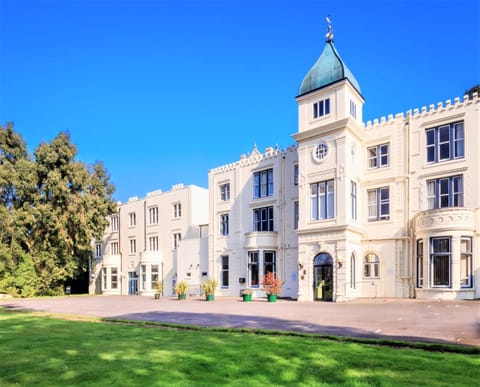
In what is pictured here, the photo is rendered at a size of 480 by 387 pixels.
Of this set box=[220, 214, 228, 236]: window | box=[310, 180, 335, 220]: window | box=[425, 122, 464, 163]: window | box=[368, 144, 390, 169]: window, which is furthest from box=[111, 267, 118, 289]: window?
box=[425, 122, 464, 163]: window

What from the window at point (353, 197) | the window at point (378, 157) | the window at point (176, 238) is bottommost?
the window at point (176, 238)

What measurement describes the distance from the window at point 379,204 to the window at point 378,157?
1.58 m

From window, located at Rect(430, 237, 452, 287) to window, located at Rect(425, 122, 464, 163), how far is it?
15.6 feet

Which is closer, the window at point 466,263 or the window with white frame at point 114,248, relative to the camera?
the window at point 466,263

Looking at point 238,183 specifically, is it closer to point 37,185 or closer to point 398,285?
point 398,285

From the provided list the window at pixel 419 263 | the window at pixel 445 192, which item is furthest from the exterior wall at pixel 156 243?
the window at pixel 445 192

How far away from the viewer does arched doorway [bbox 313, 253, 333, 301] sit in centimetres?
2442

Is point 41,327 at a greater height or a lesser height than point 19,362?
lesser

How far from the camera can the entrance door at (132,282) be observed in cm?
4356

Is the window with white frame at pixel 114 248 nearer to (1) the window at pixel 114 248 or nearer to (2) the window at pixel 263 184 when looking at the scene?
(1) the window at pixel 114 248

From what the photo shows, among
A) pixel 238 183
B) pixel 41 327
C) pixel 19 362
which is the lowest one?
pixel 41 327

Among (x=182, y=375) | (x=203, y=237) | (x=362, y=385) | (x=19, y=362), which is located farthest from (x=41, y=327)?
(x=203, y=237)

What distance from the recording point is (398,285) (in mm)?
23609

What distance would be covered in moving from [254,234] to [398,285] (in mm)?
10651
